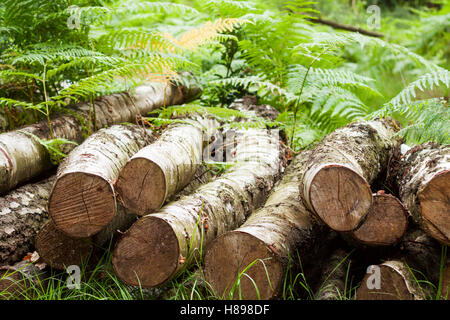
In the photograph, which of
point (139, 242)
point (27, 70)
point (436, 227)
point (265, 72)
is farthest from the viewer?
point (265, 72)

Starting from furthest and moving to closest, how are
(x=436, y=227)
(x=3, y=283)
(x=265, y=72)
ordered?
(x=265, y=72)
(x=3, y=283)
(x=436, y=227)

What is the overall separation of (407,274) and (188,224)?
1118mm

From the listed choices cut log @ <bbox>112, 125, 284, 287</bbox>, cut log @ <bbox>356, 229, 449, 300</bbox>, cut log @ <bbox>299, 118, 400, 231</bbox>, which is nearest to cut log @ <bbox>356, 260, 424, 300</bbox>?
cut log @ <bbox>356, 229, 449, 300</bbox>

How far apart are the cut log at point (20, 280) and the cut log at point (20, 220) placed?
2.4 inches

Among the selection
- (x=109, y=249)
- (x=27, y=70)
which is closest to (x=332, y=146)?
(x=109, y=249)

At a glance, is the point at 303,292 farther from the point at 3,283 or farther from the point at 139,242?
the point at 3,283

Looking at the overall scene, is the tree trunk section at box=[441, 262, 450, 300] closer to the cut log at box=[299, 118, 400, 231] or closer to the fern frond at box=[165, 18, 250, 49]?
the cut log at box=[299, 118, 400, 231]

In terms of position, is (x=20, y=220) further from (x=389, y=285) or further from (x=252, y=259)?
(x=389, y=285)

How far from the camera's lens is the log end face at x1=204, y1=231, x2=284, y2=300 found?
196 cm

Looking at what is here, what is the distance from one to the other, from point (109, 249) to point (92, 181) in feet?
1.80

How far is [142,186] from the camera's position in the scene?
218cm

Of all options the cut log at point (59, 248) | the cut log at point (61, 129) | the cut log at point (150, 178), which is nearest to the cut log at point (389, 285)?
the cut log at point (150, 178)

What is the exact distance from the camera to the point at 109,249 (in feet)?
7.96

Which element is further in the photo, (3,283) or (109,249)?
(109,249)
